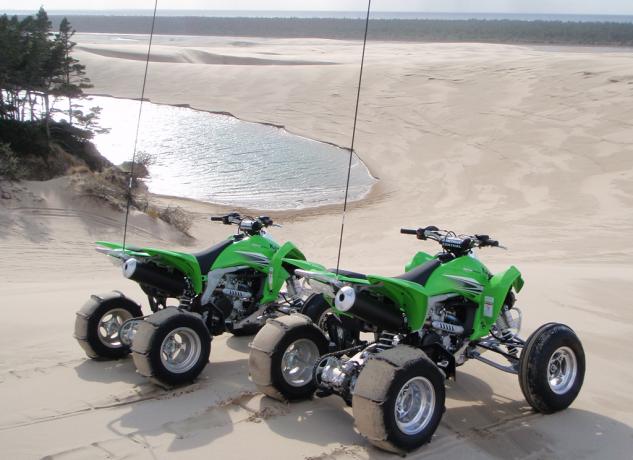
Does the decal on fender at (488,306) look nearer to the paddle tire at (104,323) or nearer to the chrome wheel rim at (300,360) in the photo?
the chrome wheel rim at (300,360)

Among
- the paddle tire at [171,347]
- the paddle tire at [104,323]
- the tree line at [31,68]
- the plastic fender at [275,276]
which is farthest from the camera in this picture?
the tree line at [31,68]

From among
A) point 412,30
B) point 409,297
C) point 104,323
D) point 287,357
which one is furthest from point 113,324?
point 412,30

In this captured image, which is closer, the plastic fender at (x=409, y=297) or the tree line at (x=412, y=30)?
the plastic fender at (x=409, y=297)

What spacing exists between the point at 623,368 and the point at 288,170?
23606mm

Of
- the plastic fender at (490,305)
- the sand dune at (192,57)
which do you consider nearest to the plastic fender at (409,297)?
the plastic fender at (490,305)

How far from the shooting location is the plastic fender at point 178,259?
7785mm

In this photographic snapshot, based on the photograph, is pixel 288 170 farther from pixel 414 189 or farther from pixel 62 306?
pixel 62 306

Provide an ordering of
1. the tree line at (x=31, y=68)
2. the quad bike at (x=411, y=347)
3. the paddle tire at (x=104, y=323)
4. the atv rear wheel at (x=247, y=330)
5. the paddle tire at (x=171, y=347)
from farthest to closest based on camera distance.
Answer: the tree line at (x=31, y=68)
the atv rear wheel at (x=247, y=330)
the paddle tire at (x=104, y=323)
the paddle tire at (x=171, y=347)
the quad bike at (x=411, y=347)

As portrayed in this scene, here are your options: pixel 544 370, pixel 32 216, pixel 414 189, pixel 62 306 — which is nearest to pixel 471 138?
pixel 414 189

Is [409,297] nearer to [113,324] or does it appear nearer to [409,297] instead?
[409,297]

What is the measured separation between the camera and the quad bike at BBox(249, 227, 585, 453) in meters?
5.83

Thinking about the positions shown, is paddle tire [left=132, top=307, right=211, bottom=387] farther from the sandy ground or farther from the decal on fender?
the decal on fender

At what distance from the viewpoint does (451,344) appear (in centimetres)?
695

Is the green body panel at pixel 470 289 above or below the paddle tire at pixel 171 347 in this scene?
above
